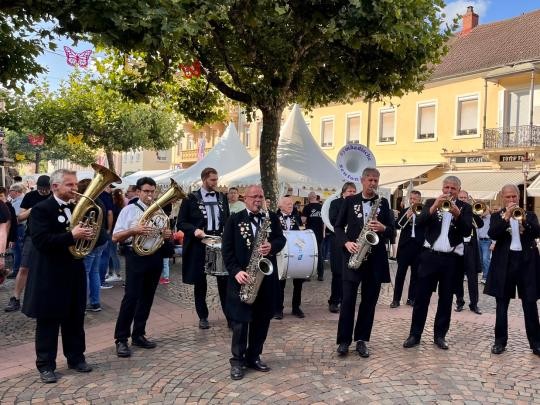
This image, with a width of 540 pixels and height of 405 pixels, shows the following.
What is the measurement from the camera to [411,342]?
596 cm

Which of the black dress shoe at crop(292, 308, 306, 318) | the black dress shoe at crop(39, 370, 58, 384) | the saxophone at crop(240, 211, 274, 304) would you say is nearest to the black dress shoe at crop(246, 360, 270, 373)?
the saxophone at crop(240, 211, 274, 304)

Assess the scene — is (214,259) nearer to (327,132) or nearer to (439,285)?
(439,285)

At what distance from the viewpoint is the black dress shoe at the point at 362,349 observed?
18.1 feet

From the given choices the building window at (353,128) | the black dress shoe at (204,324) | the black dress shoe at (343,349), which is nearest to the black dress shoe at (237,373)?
the black dress shoe at (343,349)

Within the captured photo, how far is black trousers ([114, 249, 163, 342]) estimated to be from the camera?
5.45m

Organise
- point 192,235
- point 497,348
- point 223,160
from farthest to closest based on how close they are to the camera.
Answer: point 223,160 < point 192,235 < point 497,348

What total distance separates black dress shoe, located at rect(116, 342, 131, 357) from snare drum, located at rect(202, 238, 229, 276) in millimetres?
1246

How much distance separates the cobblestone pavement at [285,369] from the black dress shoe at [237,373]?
67 mm

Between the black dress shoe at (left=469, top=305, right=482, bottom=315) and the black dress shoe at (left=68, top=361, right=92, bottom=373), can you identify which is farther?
the black dress shoe at (left=469, top=305, right=482, bottom=315)

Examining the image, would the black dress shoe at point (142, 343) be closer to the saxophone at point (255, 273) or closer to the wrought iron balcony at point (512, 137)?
the saxophone at point (255, 273)

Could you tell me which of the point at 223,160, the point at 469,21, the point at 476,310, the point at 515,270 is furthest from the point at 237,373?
the point at 469,21

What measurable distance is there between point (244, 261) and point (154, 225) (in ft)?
3.70

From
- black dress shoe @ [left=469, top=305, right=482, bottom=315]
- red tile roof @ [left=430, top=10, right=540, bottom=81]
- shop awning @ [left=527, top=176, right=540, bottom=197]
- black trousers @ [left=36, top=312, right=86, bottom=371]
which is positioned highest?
red tile roof @ [left=430, top=10, right=540, bottom=81]

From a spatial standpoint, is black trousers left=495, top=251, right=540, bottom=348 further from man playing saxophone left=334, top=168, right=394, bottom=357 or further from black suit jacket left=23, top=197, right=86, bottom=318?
black suit jacket left=23, top=197, right=86, bottom=318
